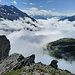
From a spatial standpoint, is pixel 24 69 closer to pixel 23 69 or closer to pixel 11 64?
pixel 23 69

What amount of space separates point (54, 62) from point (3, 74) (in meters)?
47.4

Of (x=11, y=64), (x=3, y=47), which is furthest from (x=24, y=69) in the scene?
(x=3, y=47)

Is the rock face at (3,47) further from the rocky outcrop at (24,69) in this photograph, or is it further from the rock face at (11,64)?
the rocky outcrop at (24,69)

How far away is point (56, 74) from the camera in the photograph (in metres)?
40.2

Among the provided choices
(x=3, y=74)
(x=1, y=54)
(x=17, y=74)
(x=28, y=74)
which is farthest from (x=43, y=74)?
(x=1, y=54)

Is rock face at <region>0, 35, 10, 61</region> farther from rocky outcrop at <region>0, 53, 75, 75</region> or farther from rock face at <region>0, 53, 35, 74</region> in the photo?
rocky outcrop at <region>0, 53, 75, 75</region>

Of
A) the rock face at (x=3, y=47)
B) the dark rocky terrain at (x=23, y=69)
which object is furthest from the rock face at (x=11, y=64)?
the rock face at (x=3, y=47)

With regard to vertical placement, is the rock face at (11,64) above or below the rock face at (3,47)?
below

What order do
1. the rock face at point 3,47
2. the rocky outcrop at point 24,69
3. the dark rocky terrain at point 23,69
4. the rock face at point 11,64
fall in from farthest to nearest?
1. the rock face at point 3,47
2. the rock face at point 11,64
3. the dark rocky terrain at point 23,69
4. the rocky outcrop at point 24,69

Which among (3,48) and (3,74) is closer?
(3,74)

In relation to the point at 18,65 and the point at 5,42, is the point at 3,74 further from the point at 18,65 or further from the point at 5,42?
the point at 5,42

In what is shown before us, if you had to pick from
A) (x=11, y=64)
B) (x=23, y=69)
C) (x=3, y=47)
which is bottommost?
(x=11, y=64)

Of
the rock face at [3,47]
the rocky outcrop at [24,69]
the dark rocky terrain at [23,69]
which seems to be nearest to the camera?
the rocky outcrop at [24,69]

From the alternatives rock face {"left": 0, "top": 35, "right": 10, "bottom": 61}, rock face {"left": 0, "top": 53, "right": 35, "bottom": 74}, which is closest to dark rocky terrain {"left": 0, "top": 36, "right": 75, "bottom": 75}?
rock face {"left": 0, "top": 53, "right": 35, "bottom": 74}
